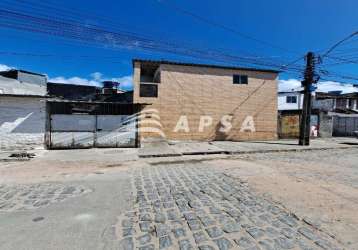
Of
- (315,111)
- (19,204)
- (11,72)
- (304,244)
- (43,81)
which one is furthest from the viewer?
(43,81)

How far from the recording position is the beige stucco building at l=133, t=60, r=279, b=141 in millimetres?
18781

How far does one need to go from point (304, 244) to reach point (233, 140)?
1749 centimetres

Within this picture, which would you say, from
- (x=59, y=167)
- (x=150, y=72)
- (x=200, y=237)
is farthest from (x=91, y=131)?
(x=200, y=237)

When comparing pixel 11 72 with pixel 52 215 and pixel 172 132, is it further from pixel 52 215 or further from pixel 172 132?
pixel 52 215


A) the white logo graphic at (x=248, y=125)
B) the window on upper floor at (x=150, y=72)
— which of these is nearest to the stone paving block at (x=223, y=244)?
the window on upper floor at (x=150, y=72)

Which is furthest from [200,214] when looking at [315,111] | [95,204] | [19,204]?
[315,111]

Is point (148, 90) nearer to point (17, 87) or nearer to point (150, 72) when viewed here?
point (150, 72)

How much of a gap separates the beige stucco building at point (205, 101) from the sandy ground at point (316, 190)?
9581 mm

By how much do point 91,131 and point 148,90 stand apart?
19.3 feet

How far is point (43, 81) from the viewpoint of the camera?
3056 cm

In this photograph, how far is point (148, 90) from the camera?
18.7 metres

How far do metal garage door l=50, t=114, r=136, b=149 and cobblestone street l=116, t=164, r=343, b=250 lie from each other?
30.5 ft

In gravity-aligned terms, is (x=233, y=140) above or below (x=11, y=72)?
below

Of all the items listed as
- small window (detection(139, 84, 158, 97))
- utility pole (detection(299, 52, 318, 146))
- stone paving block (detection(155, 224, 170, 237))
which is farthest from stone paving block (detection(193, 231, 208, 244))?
utility pole (detection(299, 52, 318, 146))
